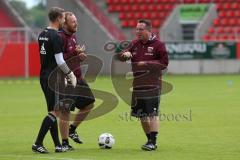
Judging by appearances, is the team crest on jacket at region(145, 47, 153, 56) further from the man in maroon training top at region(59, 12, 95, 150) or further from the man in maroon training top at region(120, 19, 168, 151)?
the man in maroon training top at region(59, 12, 95, 150)

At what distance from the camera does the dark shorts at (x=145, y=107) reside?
12.6 m

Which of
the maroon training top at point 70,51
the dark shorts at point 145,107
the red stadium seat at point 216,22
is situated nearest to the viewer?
the dark shorts at point 145,107

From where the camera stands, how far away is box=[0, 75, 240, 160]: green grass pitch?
11.9m

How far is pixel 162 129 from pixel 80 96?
289 centimetres

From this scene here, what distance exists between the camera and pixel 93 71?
36.6 metres

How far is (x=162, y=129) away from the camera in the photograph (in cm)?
1559

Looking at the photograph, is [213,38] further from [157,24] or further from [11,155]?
[11,155]

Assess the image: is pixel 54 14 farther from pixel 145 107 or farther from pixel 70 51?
pixel 145 107

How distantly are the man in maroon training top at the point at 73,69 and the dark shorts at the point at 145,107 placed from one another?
95cm

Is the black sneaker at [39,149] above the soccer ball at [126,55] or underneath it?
underneath

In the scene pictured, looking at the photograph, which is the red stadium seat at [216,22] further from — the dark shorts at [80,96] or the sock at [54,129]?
the sock at [54,129]

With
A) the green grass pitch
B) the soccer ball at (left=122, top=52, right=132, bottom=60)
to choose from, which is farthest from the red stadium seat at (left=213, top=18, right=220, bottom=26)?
the soccer ball at (left=122, top=52, right=132, bottom=60)

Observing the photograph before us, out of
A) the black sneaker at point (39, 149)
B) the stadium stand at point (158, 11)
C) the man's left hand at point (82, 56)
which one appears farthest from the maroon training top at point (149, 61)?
the stadium stand at point (158, 11)

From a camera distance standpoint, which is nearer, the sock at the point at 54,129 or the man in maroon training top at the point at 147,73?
the sock at the point at 54,129
